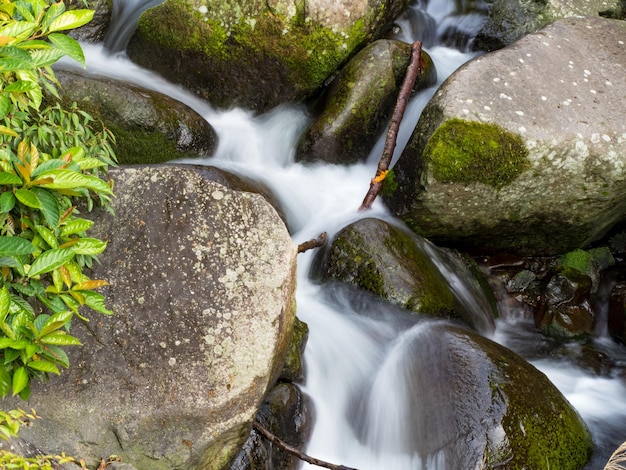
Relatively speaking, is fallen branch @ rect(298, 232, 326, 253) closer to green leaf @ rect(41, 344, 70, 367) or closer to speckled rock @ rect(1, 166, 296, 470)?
speckled rock @ rect(1, 166, 296, 470)

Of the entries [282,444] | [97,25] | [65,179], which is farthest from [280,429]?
[97,25]

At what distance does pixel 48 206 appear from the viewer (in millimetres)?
2641

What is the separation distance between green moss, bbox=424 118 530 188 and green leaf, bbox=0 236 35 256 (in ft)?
11.2

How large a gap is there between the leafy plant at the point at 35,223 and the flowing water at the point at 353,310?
73.6 inches

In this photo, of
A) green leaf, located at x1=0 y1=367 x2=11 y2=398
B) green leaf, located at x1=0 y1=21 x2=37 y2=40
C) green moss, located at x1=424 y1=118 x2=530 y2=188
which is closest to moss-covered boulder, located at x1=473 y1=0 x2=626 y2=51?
green moss, located at x1=424 y1=118 x2=530 y2=188

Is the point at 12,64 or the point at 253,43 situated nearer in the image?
the point at 12,64

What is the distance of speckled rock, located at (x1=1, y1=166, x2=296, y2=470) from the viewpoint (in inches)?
111

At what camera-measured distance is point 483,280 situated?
5.73 metres

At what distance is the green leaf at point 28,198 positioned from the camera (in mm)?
2553

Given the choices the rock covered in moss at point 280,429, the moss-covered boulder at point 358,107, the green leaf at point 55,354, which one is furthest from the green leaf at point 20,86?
the moss-covered boulder at point 358,107

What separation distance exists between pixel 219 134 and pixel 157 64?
1.17 metres

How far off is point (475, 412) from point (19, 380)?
101 inches

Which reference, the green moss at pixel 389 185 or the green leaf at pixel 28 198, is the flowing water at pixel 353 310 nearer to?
the green moss at pixel 389 185

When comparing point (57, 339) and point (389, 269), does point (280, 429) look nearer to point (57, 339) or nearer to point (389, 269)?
point (57, 339)
